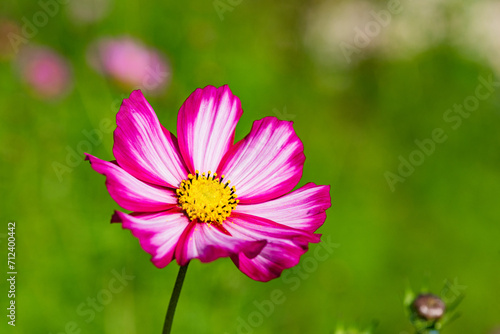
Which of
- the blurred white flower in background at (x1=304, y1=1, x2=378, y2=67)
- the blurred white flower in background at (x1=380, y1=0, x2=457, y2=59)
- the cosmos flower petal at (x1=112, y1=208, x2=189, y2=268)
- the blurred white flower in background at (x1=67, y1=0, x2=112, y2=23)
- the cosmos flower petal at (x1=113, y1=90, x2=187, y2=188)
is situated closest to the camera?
the cosmos flower petal at (x1=112, y1=208, x2=189, y2=268)

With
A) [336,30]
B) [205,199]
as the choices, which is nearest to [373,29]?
[336,30]

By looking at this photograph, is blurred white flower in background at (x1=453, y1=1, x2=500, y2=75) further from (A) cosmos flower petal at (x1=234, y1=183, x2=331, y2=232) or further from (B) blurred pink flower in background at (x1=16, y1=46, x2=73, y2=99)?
(A) cosmos flower petal at (x1=234, y1=183, x2=331, y2=232)

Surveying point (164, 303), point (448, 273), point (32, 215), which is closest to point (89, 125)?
point (32, 215)

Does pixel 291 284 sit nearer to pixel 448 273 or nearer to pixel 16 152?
pixel 448 273

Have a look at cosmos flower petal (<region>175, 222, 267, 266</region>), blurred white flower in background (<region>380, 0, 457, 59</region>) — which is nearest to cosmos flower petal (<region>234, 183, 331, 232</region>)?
cosmos flower petal (<region>175, 222, 267, 266</region>)

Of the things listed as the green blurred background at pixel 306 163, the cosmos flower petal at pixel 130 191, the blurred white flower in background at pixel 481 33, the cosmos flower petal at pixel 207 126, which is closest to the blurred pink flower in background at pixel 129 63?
the green blurred background at pixel 306 163

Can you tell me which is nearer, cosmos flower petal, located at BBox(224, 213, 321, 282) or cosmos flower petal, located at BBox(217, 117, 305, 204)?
cosmos flower petal, located at BBox(224, 213, 321, 282)

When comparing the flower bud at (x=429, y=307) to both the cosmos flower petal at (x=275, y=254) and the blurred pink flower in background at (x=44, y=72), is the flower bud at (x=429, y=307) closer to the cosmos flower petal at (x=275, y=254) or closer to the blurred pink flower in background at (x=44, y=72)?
the cosmos flower petal at (x=275, y=254)
